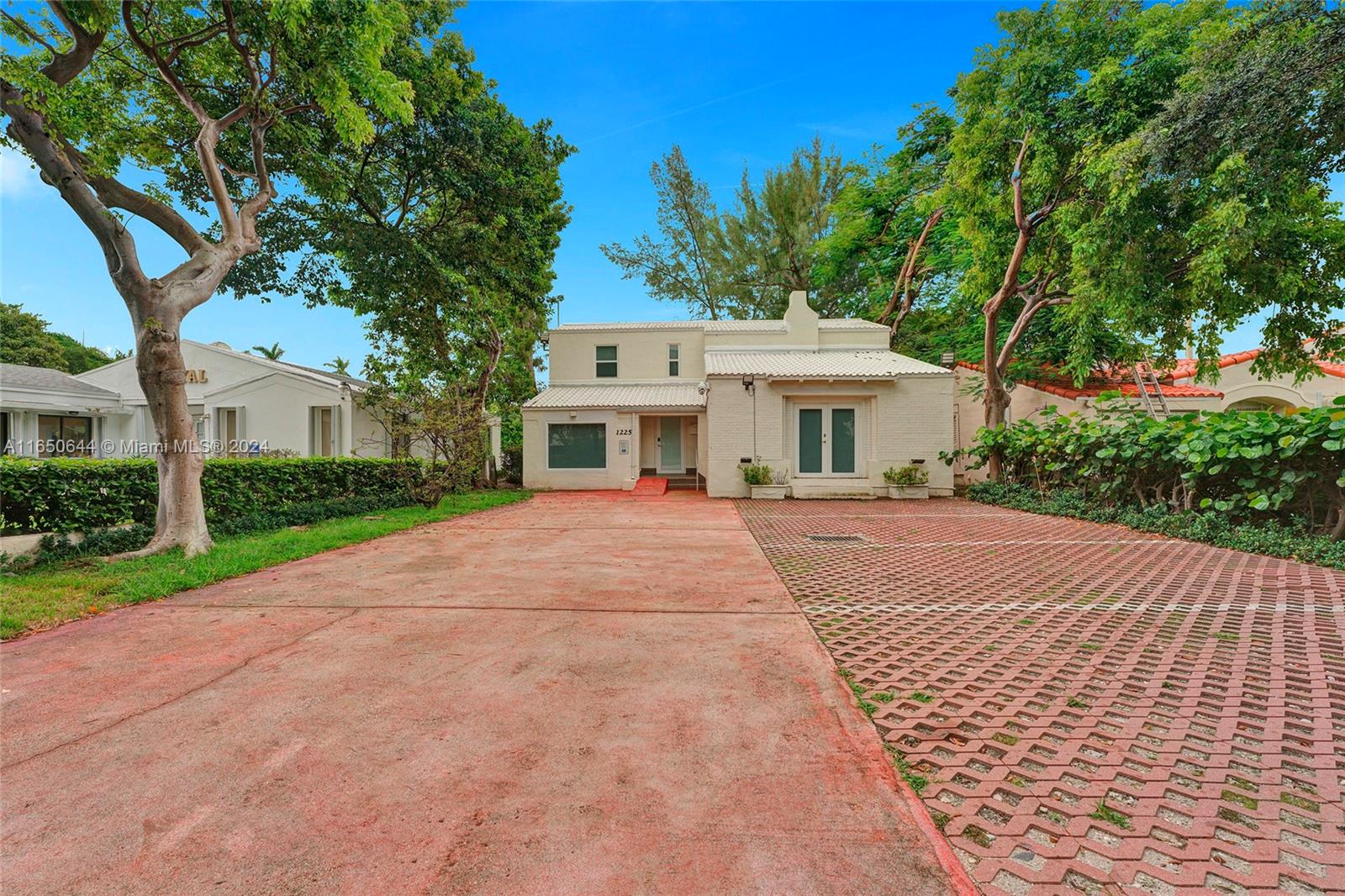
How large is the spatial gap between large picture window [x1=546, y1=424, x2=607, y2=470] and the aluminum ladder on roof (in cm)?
1507

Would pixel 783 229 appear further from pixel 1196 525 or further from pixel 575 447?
pixel 1196 525

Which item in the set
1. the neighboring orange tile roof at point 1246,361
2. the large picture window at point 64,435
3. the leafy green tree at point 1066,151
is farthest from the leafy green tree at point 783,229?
the large picture window at point 64,435

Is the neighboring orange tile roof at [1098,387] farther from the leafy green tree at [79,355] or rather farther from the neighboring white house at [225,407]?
the leafy green tree at [79,355]

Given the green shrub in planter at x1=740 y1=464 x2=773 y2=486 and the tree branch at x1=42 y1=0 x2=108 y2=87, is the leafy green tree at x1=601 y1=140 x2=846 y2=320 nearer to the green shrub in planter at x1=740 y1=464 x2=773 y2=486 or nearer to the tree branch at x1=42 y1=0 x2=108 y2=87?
the green shrub in planter at x1=740 y1=464 x2=773 y2=486

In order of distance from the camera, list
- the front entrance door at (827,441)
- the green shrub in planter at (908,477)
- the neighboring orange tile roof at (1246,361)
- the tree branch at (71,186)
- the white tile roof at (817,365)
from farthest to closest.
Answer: the neighboring orange tile roof at (1246,361) → the front entrance door at (827,441) → the white tile roof at (817,365) → the green shrub in planter at (908,477) → the tree branch at (71,186)

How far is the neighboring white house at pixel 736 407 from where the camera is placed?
47.5ft

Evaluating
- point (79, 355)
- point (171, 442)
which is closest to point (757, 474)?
point (171, 442)

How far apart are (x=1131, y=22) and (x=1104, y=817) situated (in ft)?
50.1

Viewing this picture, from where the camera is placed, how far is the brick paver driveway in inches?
71.5

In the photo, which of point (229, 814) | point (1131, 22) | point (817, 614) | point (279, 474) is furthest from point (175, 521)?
point (1131, 22)

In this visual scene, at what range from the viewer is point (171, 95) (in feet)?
27.8

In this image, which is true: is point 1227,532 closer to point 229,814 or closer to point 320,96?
point 229,814

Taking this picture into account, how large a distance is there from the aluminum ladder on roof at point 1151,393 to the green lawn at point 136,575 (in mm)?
18169

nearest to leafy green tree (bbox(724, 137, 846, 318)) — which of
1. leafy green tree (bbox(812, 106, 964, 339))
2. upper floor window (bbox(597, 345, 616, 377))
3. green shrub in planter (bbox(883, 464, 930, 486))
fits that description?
leafy green tree (bbox(812, 106, 964, 339))
